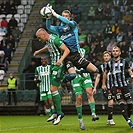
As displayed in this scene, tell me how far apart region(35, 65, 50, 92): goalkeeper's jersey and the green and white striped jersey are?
579 centimetres

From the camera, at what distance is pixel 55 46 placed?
1430 centimetres

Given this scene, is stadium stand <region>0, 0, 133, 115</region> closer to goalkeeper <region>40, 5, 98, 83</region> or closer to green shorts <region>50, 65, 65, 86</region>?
goalkeeper <region>40, 5, 98, 83</region>

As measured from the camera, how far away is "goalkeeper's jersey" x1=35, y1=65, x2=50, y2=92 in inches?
798

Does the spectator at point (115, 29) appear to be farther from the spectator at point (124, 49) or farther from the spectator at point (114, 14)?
the spectator at point (124, 49)

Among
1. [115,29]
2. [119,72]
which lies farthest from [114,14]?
[119,72]

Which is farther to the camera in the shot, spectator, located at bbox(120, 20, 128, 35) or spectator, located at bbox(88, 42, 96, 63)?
spectator, located at bbox(120, 20, 128, 35)

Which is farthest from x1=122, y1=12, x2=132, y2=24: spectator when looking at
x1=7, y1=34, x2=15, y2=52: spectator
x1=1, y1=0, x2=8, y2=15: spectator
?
x1=1, y1=0, x2=8, y2=15: spectator

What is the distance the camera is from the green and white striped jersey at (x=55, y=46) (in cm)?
1424

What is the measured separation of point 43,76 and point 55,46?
6502 mm

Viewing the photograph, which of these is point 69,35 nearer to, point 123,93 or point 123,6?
point 123,93

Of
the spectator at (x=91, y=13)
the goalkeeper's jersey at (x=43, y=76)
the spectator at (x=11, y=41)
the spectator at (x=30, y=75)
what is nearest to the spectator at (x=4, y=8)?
the spectator at (x=11, y=41)

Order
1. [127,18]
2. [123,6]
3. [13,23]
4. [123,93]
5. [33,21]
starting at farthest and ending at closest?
[33,21]
[13,23]
[123,6]
[127,18]
[123,93]


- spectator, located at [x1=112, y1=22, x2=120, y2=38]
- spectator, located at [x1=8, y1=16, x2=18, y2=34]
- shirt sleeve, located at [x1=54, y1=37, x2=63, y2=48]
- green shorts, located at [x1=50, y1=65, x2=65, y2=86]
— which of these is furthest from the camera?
spectator, located at [x1=8, y1=16, x2=18, y2=34]

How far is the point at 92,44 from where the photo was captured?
28219 mm
